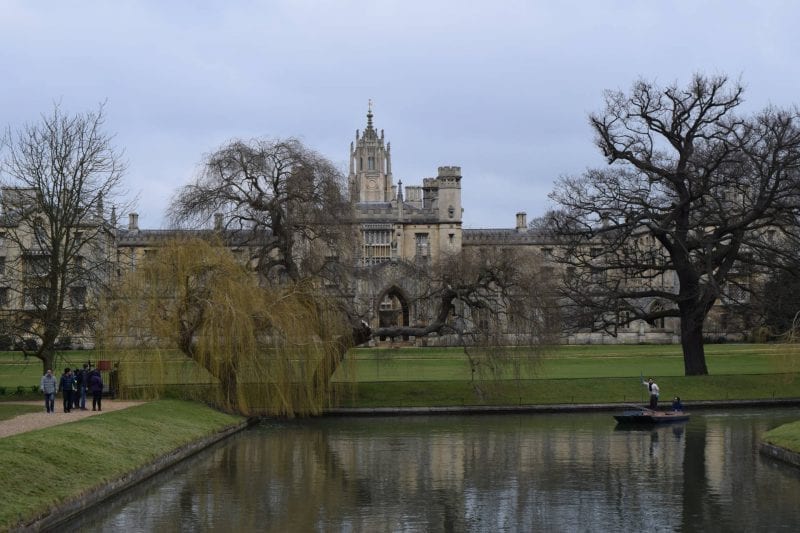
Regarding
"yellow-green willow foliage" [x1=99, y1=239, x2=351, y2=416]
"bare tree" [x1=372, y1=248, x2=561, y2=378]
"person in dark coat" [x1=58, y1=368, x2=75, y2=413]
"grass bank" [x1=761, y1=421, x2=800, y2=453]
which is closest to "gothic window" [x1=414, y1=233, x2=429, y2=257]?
"bare tree" [x1=372, y1=248, x2=561, y2=378]

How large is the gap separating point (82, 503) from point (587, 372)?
110ft

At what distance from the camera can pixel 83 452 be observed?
21.7 meters

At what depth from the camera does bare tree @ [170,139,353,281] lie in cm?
3797

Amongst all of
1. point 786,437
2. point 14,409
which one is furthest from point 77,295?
point 786,437

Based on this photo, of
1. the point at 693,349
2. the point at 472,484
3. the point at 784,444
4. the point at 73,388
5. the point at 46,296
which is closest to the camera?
the point at 472,484

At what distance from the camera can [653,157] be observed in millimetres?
44844

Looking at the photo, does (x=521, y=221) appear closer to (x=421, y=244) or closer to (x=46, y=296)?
(x=421, y=244)

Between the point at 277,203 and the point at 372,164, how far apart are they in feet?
350

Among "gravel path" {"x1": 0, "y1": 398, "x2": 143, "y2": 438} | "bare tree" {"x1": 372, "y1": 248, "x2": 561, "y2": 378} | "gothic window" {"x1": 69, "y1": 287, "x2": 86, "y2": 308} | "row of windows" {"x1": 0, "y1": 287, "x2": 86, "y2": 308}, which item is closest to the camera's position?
"gravel path" {"x1": 0, "y1": 398, "x2": 143, "y2": 438}

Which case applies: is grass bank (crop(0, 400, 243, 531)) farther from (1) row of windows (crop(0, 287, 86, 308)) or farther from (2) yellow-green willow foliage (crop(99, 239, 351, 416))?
(1) row of windows (crop(0, 287, 86, 308))

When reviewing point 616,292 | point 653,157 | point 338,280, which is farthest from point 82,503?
point 653,157

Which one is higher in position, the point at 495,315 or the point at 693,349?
the point at 495,315

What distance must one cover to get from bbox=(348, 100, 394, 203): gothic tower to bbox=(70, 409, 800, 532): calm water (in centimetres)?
10954

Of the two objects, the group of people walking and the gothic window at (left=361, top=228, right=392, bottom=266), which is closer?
the group of people walking
